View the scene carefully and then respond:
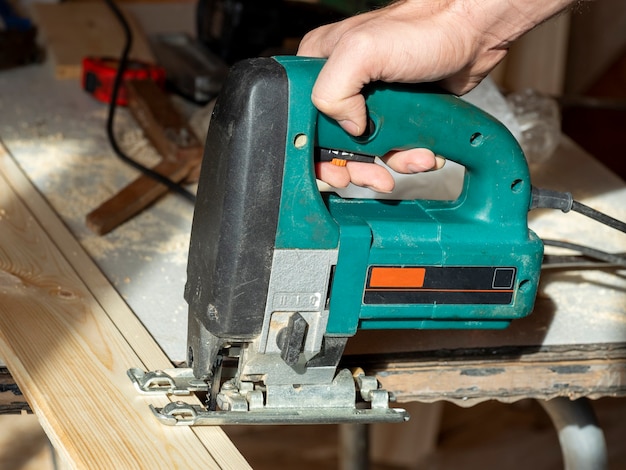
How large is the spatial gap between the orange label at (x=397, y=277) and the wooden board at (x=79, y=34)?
1.48 m

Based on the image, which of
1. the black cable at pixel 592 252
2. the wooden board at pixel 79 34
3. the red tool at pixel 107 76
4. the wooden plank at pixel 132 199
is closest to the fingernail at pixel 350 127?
the black cable at pixel 592 252

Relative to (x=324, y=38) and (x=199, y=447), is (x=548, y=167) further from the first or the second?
(x=199, y=447)

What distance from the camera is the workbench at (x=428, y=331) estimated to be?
1453 millimetres

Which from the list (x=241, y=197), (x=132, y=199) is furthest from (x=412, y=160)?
(x=132, y=199)

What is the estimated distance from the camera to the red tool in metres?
2.30

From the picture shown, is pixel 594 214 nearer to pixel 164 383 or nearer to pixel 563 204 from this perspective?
pixel 563 204

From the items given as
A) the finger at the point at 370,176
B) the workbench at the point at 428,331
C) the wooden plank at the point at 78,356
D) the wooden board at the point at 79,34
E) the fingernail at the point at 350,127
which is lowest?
the wooden board at the point at 79,34

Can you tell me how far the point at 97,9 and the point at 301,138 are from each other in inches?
76.6

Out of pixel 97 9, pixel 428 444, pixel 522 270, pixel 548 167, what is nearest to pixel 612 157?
pixel 428 444

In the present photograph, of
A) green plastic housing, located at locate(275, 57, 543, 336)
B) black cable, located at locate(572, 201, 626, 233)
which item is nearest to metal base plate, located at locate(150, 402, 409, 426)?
A: green plastic housing, located at locate(275, 57, 543, 336)

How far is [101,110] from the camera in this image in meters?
2.26

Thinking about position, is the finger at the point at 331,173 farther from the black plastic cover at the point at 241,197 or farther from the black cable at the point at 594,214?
the black cable at the point at 594,214

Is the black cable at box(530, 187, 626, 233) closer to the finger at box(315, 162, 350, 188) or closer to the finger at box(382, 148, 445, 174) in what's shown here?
the finger at box(382, 148, 445, 174)

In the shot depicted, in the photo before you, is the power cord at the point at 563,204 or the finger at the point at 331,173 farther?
the power cord at the point at 563,204
